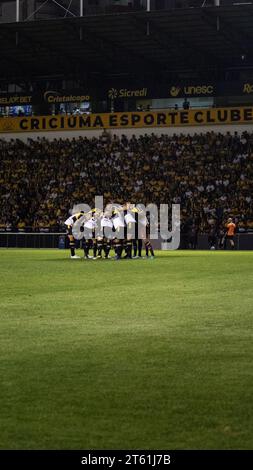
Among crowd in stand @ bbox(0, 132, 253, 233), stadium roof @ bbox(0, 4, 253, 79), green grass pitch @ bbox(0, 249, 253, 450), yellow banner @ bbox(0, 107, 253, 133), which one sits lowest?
green grass pitch @ bbox(0, 249, 253, 450)

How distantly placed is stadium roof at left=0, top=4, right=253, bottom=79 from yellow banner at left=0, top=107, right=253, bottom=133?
282 centimetres

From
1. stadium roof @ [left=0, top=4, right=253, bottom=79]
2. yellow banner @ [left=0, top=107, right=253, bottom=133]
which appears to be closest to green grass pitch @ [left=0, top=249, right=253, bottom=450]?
stadium roof @ [left=0, top=4, right=253, bottom=79]

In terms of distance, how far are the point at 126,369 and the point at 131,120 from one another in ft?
165

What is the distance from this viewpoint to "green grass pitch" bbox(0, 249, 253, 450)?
679 cm

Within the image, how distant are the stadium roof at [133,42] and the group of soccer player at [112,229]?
15.7 meters

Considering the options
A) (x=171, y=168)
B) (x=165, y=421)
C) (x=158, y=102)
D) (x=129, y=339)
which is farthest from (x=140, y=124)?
(x=165, y=421)

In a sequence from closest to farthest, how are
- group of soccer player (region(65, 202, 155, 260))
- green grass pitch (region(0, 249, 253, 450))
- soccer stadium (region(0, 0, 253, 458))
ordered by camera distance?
green grass pitch (region(0, 249, 253, 450)) → soccer stadium (region(0, 0, 253, 458)) → group of soccer player (region(65, 202, 155, 260))

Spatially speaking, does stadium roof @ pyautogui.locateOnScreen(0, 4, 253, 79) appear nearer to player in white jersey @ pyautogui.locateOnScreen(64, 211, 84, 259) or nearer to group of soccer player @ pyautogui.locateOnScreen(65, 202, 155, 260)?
group of soccer player @ pyautogui.locateOnScreen(65, 202, 155, 260)

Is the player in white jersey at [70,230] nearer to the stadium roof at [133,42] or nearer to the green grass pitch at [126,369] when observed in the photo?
the stadium roof at [133,42]

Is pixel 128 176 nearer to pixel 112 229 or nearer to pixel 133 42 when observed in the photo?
pixel 133 42

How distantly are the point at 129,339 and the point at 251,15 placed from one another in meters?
Answer: 38.5

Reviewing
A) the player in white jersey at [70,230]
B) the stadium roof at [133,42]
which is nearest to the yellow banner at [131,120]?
the stadium roof at [133,42]

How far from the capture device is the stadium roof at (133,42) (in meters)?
49.5

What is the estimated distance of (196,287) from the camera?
67.0 feet
